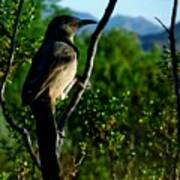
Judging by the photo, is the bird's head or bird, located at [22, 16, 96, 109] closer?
bird, located at [22, 16, 96, 109]

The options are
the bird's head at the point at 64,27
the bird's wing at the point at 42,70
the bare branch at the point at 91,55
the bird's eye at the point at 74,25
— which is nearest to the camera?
the bare branch at the point at 91,55

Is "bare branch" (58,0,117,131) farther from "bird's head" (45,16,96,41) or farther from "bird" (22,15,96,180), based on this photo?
"bird's head" (45,16,96,41)

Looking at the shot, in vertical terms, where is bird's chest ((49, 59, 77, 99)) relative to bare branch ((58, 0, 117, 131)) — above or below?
below

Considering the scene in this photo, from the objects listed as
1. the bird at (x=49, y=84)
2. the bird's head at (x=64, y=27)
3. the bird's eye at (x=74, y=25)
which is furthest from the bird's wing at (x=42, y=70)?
the bird's eye at (x=74, y=25)

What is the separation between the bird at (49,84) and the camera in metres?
4.84

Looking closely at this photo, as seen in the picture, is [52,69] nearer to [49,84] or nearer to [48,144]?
[49,84]

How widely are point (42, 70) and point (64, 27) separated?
0.95m

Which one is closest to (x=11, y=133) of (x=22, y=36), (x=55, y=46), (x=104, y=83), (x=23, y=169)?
(x=23, y=169)

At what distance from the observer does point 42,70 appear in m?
5.46

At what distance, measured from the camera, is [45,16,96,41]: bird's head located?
627 centimetres

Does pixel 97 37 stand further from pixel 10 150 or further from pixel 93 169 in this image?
pixel 93 169

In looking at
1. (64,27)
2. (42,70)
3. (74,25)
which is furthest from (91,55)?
(74,25)

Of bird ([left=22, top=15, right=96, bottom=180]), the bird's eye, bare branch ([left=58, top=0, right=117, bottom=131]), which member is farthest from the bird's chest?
the bird's eye

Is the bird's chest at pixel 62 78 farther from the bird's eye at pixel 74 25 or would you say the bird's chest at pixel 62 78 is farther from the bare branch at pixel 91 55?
the bird's eye at pixel 74 25
